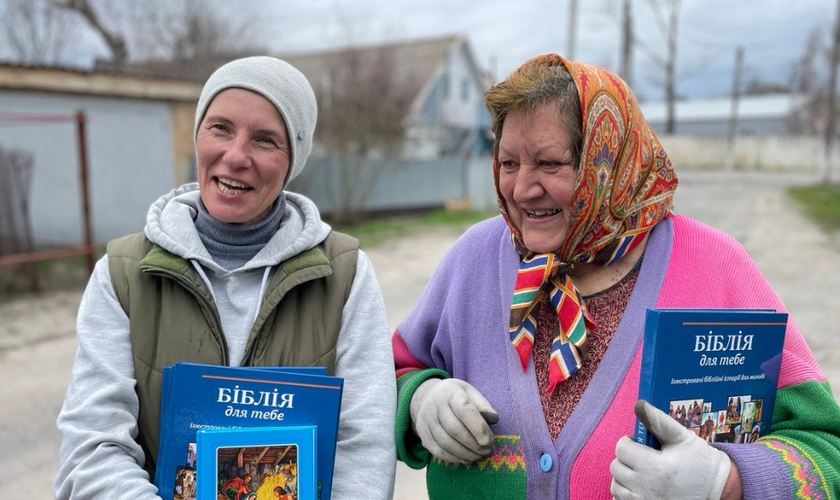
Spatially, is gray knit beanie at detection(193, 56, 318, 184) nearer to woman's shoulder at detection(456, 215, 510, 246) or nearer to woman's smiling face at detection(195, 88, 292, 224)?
woman's smiling face at detection(195, 88, 292, 224)

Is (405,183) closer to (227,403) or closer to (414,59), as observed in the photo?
(414,59)

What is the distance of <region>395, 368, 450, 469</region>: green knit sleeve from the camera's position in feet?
6.15

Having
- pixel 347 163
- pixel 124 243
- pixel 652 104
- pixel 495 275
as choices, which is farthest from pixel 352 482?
pixel 652 104

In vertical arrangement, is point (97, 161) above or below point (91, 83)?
below

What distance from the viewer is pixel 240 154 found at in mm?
1771

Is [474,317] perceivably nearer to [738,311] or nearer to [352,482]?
[352,482]

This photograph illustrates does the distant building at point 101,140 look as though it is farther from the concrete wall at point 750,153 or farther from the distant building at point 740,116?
the distant building at point 740,116

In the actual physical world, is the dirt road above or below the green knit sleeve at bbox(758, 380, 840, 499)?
below

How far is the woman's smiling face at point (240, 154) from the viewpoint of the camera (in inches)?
70.2

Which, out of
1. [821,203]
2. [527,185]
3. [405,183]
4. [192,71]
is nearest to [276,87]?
[527,185]

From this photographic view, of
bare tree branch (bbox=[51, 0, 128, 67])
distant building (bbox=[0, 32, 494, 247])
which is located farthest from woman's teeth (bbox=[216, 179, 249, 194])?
bare tree branch (bbox=[51, 0, 128, 67])

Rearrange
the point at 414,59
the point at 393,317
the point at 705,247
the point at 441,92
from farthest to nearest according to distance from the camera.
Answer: the point at 441,92 < the point at 414,59 < the point at 393,317 < the point at 705,247

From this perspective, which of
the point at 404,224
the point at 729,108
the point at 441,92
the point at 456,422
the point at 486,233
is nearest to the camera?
the point at 456,422

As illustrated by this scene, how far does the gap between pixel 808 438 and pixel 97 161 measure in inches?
458
